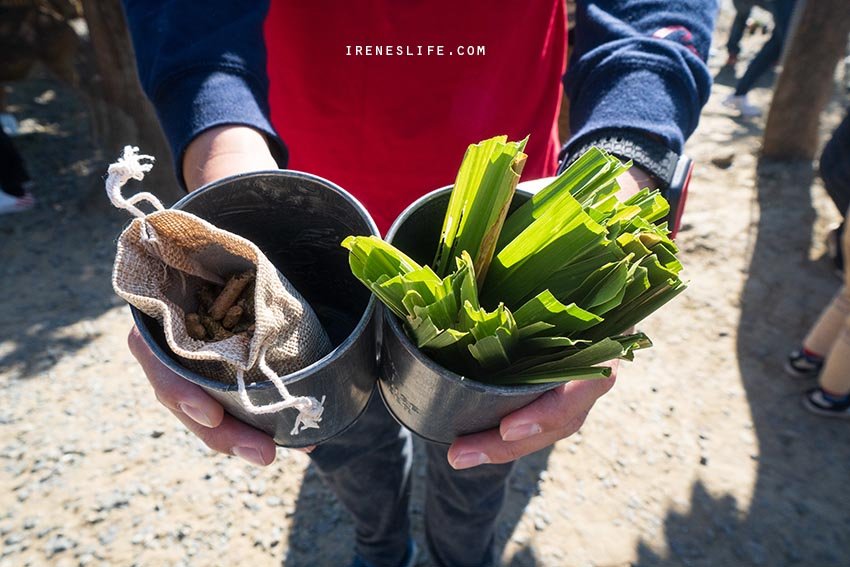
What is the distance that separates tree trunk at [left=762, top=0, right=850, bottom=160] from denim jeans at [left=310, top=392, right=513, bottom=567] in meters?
3.94

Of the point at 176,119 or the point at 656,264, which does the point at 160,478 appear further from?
the point at 656,264

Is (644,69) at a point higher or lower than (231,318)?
higher

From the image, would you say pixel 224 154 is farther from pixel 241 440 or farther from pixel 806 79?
pixel 806 79

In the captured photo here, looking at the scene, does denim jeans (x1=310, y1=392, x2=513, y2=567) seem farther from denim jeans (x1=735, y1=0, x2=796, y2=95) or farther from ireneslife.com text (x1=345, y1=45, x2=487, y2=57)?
denim jeans (x1=735, y1=0, x2=796, y2=95)

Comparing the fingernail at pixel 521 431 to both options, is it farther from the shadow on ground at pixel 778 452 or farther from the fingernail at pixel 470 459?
the shadow on ground at pixel 778 452

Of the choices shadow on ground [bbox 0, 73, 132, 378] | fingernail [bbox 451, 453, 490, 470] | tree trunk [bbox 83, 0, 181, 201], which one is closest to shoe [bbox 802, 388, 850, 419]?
fingernail [bbox 451, 453, 490, 470]

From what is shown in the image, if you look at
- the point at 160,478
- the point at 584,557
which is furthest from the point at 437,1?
the point at 160,478

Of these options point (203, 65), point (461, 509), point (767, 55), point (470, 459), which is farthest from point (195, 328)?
point (767, 55)

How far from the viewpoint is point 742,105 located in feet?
19.2

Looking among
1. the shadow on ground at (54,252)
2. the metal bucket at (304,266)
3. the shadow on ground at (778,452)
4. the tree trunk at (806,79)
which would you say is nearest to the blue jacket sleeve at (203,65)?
the metal bucket at (304,266)

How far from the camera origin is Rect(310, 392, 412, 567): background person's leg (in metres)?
1.61

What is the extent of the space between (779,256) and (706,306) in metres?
0.71

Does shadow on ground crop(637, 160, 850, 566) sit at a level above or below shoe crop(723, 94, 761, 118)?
below

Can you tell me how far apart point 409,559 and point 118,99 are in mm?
3791
